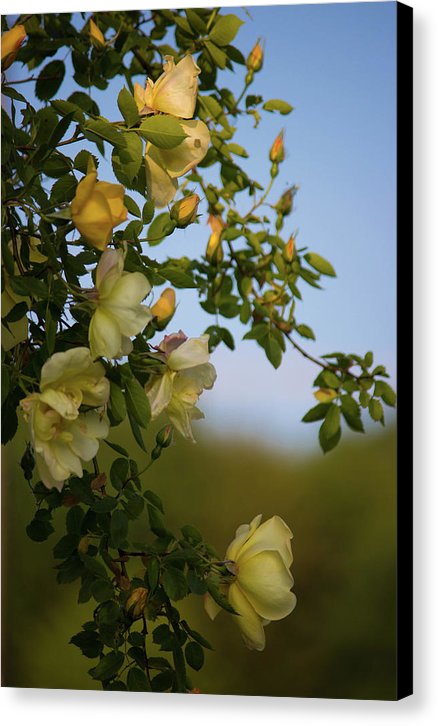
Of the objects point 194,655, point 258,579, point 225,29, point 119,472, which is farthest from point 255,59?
point 194,655

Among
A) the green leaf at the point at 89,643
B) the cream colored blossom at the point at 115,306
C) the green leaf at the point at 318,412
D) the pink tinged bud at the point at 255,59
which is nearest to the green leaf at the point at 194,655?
the green leaf at the point at 89,643

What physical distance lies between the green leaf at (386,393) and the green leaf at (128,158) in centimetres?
41

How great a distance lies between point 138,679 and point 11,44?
0.84 meters

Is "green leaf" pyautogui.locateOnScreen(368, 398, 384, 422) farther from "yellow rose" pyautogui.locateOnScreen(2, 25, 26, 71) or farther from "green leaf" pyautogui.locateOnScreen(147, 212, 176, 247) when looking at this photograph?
"yellow rose" pyautogui.locateOnScreen(2, 25, 26, 71)

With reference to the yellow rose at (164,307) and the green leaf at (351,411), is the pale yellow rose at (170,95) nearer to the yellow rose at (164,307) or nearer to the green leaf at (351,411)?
the yellow rose at (164,307)

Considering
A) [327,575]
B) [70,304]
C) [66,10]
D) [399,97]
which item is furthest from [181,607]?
[66,10]

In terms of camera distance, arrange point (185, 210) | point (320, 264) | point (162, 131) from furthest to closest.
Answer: point (320, 264) < point (185, 210) < point (162, 131)

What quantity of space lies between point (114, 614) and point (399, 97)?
75 centimetres

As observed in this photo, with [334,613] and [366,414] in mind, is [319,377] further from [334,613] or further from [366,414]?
[334,613]

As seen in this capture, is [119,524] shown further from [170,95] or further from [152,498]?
[170,95]

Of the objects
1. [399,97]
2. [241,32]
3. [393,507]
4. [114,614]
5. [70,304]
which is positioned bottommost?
[114,614]

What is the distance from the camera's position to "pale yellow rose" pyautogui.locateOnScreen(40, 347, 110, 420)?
130cm

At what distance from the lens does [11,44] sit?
1528mm

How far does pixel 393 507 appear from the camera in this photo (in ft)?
4.81
